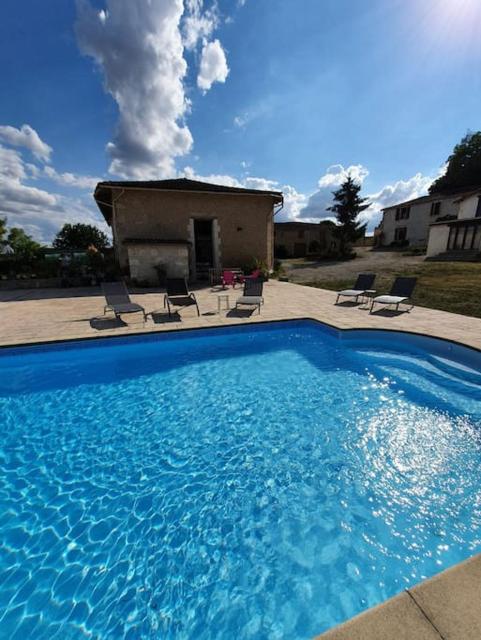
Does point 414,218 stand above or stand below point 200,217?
above

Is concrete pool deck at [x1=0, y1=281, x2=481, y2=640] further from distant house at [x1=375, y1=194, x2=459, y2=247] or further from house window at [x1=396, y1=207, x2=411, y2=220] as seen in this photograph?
house window at [x1=396, y1=207, x2=411, y2=220]

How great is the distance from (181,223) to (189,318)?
9.73 m

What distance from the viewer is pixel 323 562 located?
225 centimetres

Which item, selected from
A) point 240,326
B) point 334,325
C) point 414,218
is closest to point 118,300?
point 240,326

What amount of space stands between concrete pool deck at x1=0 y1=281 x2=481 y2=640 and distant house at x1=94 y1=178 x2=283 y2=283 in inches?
90.2

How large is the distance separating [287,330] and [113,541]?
633cm

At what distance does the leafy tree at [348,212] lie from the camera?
97.8ft

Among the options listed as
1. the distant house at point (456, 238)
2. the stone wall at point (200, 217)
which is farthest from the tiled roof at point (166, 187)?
the distant house at point (456, 238)

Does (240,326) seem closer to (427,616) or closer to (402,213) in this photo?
(427,616)

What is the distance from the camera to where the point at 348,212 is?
30141mm

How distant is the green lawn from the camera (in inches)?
370

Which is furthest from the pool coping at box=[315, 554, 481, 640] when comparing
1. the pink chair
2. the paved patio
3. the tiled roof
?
the tiled roof

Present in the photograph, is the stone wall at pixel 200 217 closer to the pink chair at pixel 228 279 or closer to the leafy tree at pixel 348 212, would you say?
the pink chair at pixel 228 279

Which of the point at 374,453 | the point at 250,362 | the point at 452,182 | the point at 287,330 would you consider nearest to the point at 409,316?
the point at 287,330
